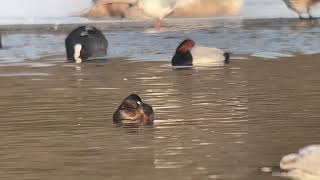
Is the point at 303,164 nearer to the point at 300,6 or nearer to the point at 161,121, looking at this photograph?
the point at 161,121

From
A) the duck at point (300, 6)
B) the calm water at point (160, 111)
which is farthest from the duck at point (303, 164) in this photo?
the duck at point (300, 6)

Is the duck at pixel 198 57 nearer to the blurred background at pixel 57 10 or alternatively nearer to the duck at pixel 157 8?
the duck at pixel 157 8

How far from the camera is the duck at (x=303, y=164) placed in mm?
7488

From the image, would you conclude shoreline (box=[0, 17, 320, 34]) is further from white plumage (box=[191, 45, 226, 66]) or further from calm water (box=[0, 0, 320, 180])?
white plumage (box=[191, 45, 226, 66])

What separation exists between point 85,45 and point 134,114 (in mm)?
7791

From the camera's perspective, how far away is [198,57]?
635 inches

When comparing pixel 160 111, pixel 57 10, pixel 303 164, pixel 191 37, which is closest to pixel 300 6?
pixel 191 37

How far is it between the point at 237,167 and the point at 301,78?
18.9 ft

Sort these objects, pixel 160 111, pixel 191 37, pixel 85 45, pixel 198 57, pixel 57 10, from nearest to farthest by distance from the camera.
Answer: pixel 160 111
pixel 198 57
pixel 85 45
pixel 191 37
pixel 57 10

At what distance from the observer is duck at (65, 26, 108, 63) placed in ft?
56.8

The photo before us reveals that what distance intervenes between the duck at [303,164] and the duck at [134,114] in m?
2.66

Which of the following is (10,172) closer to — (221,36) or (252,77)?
(252,77)

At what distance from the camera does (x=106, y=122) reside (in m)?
10.4

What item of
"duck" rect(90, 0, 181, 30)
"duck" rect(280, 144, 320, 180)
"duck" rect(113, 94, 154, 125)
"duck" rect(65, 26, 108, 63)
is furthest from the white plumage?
"duck" rect(280, 144, 320, 180)
